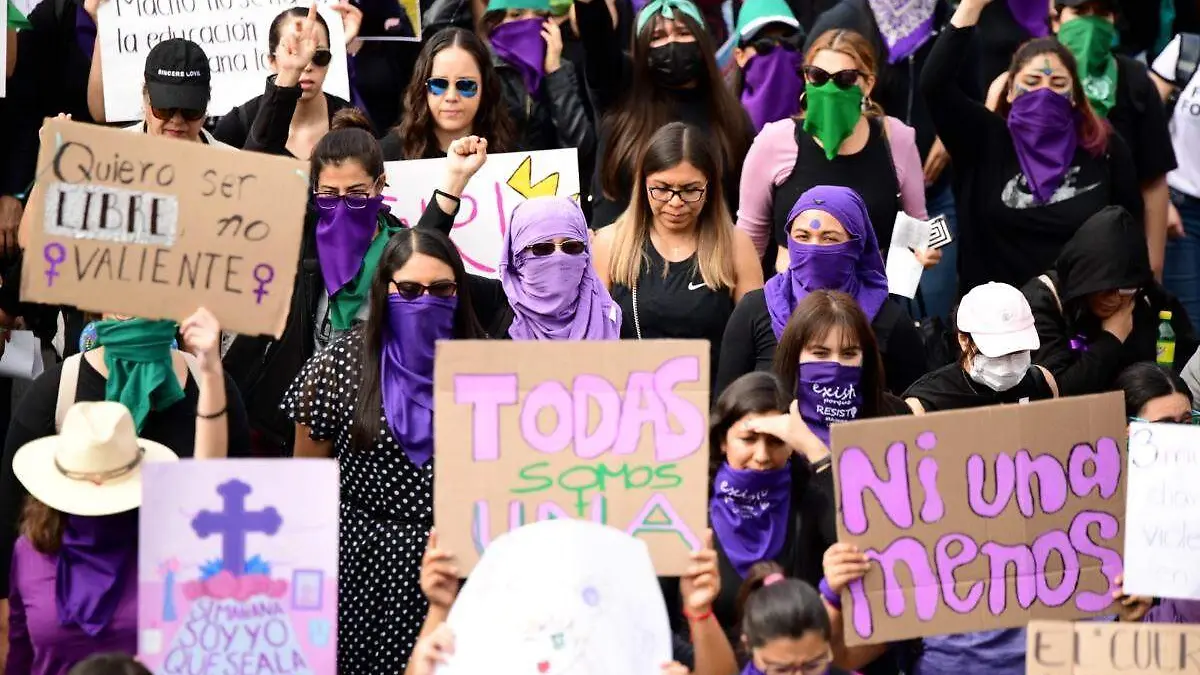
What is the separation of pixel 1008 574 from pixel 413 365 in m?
1.82

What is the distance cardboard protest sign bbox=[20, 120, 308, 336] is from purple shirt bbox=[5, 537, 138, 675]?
0.72 metres

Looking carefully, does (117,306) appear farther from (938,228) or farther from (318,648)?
(938,228)

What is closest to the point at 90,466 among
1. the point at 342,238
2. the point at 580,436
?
the point at 580,436

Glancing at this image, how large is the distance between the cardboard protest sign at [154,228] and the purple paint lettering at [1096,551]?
2.28 m

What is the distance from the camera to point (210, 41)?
29.0 ft

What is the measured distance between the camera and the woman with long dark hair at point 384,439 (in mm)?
6371

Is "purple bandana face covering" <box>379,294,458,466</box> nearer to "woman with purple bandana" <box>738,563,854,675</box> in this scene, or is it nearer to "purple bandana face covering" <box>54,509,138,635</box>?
"purple bandana face covering" <box>54,509,138,635</box>

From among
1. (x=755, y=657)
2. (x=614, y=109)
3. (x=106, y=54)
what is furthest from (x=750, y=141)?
(x=755, y=657)

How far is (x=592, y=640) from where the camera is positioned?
537 cm

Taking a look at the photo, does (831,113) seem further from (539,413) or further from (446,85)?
(539,413)

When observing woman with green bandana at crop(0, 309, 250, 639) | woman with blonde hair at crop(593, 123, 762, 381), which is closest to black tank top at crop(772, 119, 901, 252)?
woman with blonde hair at crop(593, 123, 762, 381)

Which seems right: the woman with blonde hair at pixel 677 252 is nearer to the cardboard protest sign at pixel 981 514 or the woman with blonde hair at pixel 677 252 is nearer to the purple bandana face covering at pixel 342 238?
the purple bandana face covering at pixel 342 238

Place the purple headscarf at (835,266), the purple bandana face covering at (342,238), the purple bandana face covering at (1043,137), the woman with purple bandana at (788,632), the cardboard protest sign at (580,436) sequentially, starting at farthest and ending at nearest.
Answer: the purple bandana face covering at (1043,137), the purple headscarf at (835,266), the purple bandana face covering at (342,238), the cardboard protest sign at (580,436), the woman with purple bandana at (788,632)

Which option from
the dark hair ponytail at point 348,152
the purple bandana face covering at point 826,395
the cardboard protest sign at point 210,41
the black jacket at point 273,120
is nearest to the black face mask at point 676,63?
the cardboard protest sign at point 210,41
